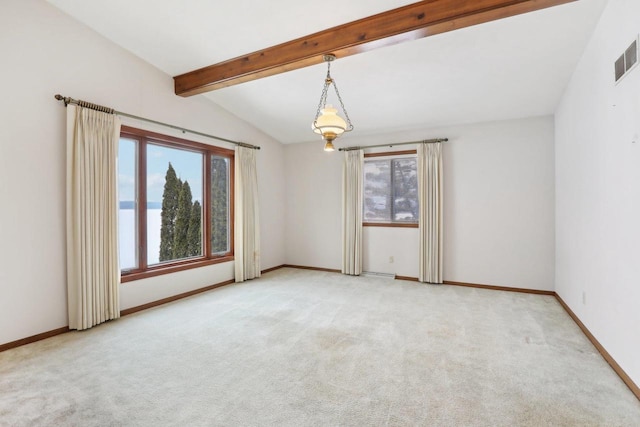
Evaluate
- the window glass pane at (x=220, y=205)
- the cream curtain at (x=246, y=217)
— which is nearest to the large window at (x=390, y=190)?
the cream curtain at (x=246, y=217)

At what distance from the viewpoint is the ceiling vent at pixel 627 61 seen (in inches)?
80.1

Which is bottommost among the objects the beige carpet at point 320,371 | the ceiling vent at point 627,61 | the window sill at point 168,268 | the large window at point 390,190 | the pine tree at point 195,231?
the beige carpet at point 320,371

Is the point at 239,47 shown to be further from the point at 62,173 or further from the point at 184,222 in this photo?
the point at 184,222

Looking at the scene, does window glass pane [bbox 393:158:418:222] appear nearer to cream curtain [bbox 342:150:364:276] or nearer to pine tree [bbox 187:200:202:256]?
cream curtain [bbox 342:150:364:276]

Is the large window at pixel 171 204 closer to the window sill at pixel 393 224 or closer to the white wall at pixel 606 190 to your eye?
the window sill at pixel 393 224

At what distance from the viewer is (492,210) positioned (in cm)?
480

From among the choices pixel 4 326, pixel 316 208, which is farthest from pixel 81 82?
pixel 316 208

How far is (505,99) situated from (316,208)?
3695 mm

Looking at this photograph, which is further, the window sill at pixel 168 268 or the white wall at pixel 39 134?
the window sill at pixel 168 268

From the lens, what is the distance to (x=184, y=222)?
4.59 metres

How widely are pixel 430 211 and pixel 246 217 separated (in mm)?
3173

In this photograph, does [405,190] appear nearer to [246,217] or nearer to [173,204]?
[246,217]

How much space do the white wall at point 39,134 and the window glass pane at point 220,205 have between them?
1.52 m

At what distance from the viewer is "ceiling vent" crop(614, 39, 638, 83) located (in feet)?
6.68
